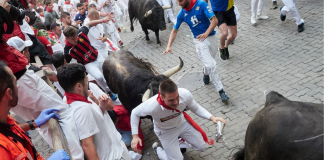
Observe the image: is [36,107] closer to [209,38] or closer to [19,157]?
[19,157]

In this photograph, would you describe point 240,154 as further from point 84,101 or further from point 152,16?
point 152,16

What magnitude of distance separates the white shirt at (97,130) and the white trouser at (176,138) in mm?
985

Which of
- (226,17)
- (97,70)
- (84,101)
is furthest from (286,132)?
(97,70)

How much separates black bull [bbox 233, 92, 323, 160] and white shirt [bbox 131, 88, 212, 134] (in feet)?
3.72

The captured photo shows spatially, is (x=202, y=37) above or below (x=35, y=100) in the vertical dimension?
below

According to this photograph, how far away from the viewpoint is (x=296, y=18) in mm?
7188

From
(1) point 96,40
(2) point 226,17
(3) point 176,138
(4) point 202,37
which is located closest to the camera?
(3) point 176,138

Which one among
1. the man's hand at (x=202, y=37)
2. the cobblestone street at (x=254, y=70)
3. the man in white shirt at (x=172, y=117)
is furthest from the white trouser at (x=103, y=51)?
the man in white shirt at (x=172, y=117)

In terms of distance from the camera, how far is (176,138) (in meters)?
4.24

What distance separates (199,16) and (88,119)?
345 cm

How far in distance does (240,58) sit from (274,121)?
4.64 metres

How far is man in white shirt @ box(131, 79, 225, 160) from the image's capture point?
3.64 metres

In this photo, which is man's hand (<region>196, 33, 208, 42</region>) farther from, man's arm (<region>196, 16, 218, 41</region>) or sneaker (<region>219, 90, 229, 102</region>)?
sneaker (<region>219, 90, 229, 102</region>)

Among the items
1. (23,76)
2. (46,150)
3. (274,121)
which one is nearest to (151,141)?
(46,150)
